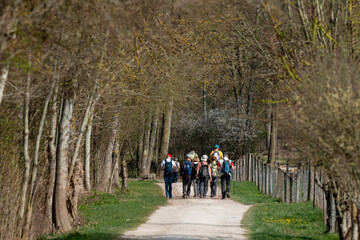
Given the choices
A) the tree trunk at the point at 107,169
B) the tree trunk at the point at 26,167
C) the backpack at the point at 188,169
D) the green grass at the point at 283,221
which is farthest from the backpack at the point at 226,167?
the tree trunk at the point at 26,167

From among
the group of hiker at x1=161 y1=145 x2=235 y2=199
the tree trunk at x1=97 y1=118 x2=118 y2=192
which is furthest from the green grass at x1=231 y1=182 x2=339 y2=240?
the tree trunk at x1=97 y1=118 x2=118 y2=192

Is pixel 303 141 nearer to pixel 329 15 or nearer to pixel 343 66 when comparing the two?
pixel 343 66

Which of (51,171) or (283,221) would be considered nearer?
A: (51,171)

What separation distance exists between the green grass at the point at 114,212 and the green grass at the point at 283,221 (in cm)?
290

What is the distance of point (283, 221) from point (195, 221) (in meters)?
2.46

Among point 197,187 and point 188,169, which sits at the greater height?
point 188,169

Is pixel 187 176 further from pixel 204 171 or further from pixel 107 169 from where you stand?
pixel 107 169

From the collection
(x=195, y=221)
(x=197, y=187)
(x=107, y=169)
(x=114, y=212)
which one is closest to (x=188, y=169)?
(x=197, y=187)

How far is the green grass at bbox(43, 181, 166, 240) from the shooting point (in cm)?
1453

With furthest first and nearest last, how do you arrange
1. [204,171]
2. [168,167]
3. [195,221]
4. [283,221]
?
[204,171]
[168,167]
[283,221]
[195,221]

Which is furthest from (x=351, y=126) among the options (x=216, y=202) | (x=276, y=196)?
(x=276, y=196)

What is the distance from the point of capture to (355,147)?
9.70 metres

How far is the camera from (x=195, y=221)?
16.7 m

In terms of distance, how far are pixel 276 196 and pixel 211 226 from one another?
31.8 ft
